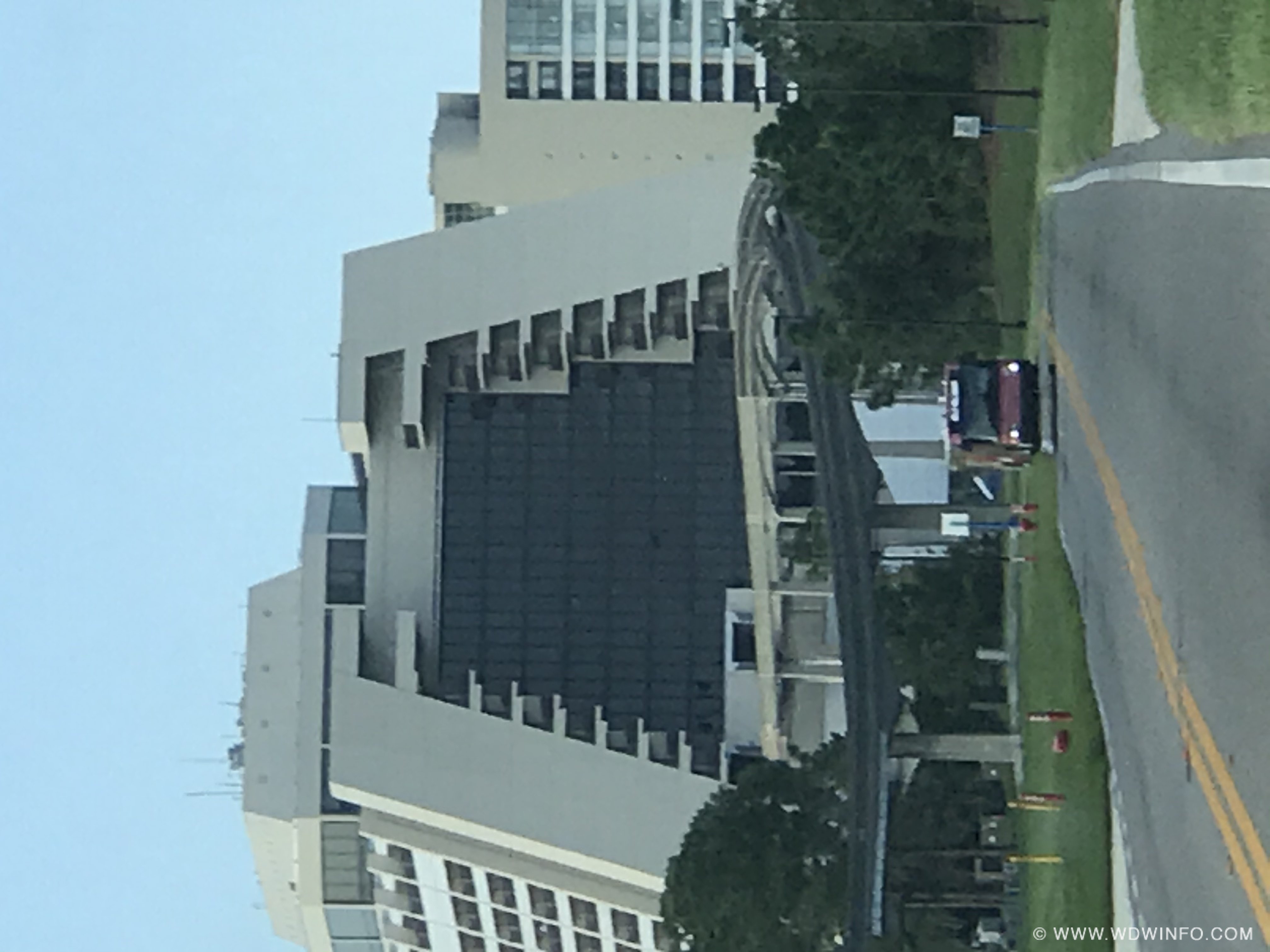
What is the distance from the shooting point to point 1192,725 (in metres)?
23.2

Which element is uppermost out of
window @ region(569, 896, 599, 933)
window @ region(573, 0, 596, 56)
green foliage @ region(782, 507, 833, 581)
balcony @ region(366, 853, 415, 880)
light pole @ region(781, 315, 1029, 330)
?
window @ region(573, 0, 596, 56)

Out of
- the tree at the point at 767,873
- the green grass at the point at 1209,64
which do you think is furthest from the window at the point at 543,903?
the green grass at the point at 1209,64

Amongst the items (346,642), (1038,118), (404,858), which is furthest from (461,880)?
(1038,118)

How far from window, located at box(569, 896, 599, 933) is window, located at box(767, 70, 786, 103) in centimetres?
4373

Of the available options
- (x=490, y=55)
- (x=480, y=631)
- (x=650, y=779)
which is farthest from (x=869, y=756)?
(x=490, y=55)

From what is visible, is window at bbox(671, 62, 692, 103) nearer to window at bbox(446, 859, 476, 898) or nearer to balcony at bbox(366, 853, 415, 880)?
balcony at bbox(366, 853, 415, 880)

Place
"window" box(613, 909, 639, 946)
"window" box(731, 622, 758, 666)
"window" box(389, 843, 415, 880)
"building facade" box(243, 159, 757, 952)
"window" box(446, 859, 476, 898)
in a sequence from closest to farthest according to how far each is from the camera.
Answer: "window" box(731, 622, 758, 666), "building facade" box(243, 159, 757, 952), "window" box(613, 909, 639, 946), "window" box(446, 859, 476, 898), "window" box(389, 843, 415, 880)

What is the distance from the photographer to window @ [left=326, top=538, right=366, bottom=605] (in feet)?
236

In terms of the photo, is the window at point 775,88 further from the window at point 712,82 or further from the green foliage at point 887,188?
the green foliage at point 887,188

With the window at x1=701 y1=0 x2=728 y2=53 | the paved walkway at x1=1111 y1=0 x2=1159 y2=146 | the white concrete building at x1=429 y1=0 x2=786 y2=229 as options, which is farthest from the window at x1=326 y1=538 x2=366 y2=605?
the paved walkway at x1=1111 y1=0 x2=1159 y2=146

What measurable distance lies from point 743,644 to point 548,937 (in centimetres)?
1383

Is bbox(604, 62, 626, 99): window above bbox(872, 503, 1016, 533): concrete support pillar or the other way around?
above

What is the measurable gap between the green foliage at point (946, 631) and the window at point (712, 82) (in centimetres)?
6237

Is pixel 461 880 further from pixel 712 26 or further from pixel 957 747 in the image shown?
pixel 712 26
